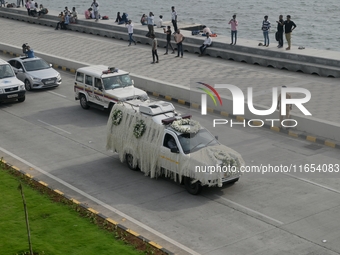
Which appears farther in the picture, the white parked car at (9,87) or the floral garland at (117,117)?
the white parked car at (9,87)

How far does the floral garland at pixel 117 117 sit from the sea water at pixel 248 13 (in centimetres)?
3841

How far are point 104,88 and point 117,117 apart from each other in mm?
6185

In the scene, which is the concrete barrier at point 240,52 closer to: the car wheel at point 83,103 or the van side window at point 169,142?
the car wheel at point 83,103

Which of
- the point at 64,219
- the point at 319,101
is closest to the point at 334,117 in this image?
the point at 319,101

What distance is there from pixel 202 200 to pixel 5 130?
425 inches

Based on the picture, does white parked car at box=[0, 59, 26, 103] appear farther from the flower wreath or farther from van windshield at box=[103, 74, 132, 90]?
the flower wreath

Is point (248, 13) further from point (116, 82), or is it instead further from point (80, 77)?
point (116, 82)

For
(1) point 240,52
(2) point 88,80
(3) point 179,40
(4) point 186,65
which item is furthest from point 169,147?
(3) point 179,40

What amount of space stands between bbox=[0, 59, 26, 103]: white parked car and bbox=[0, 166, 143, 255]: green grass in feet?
36.5

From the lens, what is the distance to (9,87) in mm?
28547

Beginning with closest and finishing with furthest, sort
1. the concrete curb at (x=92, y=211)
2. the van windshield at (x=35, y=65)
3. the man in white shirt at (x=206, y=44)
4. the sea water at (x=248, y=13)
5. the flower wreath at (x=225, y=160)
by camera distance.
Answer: the concrete curb at (x=92, y=211) < the flower wreath at (x=225, y=160) < the van windshield at (x=35, y=65) < the man in white shirt at (x=206, y=44) < the sea water at (x=248, y=13)

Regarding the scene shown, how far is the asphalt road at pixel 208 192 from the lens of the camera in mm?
15477

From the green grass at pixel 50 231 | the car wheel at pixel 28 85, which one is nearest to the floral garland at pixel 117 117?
the green grass at pixel 50 231

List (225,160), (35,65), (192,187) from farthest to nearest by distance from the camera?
(35,65) → (192,187) → (225,160)
